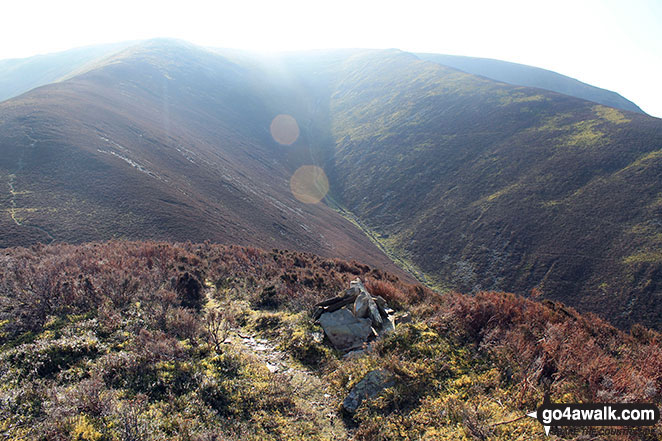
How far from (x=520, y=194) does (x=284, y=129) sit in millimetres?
62278

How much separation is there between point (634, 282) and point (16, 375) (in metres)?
37.0

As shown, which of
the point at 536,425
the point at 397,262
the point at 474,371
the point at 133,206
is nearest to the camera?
the point at 536,425

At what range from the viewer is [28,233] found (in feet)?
65.6

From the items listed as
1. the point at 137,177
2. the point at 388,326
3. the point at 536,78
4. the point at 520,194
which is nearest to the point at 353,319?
the point at 388,326

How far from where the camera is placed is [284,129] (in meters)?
86.6

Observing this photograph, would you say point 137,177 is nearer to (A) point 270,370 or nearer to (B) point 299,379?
(A) point 270,370

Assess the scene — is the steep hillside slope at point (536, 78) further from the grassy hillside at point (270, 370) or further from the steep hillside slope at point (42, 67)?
the steep hillside slope at point (42, 67)

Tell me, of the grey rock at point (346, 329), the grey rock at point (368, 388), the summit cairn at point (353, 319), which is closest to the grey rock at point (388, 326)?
the summit cairn at point (353, 319)

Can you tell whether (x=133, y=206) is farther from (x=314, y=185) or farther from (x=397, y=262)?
(x=314, y=185)

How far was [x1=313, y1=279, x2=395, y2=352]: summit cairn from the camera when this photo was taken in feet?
23.8

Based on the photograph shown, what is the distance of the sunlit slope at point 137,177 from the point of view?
76.7 feet

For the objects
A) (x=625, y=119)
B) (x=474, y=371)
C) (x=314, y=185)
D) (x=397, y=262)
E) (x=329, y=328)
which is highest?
(x=625, y=119)

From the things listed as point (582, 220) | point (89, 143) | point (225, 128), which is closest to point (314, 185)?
point (225, 128)

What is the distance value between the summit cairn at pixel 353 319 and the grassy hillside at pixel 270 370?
0.41 metres
